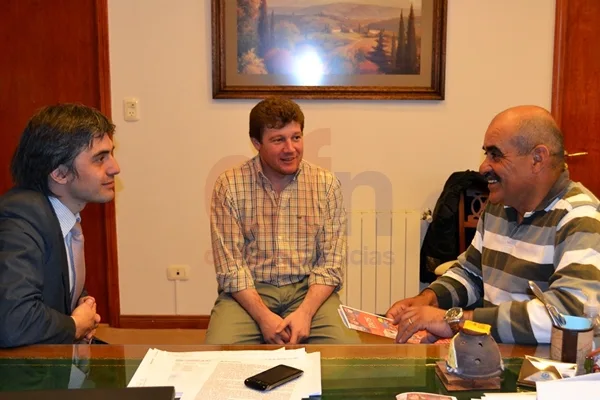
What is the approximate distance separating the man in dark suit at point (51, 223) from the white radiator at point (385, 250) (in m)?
1.79

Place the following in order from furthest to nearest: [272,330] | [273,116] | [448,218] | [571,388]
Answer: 1. [448,218]
2. [273,116]
3. [272,330]
4. [571,388]

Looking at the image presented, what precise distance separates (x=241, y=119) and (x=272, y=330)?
1564mm

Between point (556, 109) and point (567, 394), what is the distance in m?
2.83

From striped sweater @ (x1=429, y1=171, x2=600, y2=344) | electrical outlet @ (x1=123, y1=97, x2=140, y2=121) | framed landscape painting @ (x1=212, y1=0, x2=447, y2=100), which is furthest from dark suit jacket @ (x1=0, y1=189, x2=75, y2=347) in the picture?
framed landscape painting @ (x1=212, y1=0, x2=447, y2=100)

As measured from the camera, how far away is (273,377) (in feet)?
4.33

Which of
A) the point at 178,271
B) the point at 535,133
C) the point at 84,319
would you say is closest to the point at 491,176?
the point at 535,133

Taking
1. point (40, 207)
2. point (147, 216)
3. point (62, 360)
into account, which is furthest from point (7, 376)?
point (147, 216)

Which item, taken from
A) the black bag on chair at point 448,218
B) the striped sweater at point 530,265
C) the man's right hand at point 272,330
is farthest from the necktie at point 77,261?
the black bag on chair at point 448,218

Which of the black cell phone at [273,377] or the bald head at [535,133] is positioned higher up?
the bald head at [535,133]

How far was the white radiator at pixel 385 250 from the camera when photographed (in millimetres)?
3596

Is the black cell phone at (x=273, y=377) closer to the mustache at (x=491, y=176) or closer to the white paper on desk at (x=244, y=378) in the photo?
the white paper on desk at (x=244, y=378)

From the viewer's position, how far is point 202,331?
12.1ft

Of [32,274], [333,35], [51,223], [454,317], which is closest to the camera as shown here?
[454,317]

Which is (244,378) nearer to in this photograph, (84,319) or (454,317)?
(454,317)
